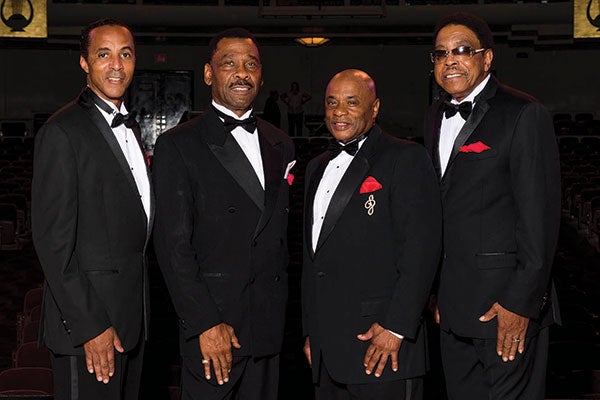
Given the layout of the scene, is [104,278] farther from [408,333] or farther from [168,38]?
[168,38]

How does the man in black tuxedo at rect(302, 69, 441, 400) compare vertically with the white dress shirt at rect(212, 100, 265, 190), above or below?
below

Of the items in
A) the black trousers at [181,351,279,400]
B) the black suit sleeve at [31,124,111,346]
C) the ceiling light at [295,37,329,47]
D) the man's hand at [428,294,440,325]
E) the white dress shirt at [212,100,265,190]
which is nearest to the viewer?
the black suit sleeve at [31,124,111,346]

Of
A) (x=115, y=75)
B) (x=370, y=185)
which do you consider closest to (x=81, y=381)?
(x=115, y=75)

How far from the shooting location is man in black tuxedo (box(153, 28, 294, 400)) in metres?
3.38

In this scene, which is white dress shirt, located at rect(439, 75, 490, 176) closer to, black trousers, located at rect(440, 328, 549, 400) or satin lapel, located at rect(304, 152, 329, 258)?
satin lapel, located at rect(304, 152, 329, 258)

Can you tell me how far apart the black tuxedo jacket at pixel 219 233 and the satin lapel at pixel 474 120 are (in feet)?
2.23

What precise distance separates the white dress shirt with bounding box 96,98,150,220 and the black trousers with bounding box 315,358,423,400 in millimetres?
954

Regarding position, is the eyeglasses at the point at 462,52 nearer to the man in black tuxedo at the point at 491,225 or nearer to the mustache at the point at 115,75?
the man in black tuxedo at the point at 491,225

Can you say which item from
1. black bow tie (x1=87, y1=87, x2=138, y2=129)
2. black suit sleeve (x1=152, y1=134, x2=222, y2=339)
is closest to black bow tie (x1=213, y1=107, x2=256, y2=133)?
black suit sleeve (x1=152, y1=134, x2=222, y2=339)

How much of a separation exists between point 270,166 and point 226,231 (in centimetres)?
32

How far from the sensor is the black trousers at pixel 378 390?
341 cm

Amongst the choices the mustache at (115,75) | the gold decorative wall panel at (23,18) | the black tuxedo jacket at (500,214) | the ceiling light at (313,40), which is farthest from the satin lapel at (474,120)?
the ceiling light at (313,40)

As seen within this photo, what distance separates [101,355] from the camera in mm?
3148

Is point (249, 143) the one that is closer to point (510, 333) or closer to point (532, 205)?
point (532, 205)
